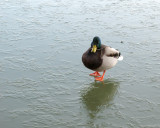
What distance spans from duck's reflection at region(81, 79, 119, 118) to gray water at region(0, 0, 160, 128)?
1 cm

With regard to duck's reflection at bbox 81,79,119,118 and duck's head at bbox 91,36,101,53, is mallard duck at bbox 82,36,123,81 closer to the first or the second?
duck's head at bbox 91,36,101,53

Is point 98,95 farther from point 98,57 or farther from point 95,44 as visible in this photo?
point 95,44

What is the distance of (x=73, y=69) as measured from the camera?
4.84 meters

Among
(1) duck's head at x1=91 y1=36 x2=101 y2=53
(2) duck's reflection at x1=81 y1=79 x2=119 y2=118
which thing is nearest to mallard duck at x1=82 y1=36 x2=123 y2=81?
(1) duck's head at x1=91 y1=36 x2=101 y2=53

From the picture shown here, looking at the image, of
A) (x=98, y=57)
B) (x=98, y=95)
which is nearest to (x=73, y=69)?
(x=98, y=57)

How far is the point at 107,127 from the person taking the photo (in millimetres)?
3330

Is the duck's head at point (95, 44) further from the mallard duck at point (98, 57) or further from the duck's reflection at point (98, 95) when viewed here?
the duck's reflection at point (98, 95)

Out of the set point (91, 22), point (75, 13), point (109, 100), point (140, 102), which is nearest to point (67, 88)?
point (109, 100)

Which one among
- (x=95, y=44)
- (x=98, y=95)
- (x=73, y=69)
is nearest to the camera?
(x=98, y=95)

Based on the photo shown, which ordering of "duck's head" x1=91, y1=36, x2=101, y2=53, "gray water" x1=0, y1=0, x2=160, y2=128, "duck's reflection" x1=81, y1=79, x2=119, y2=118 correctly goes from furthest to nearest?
"duck's head" x1=91, y1=36, x2=101, y2=53 < "duck's reflection" x1=81, y1=79, x2=119, y2=118 < "gray water" x1=0, y1=0, x2=160, y2=128

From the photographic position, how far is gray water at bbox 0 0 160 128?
355 cm

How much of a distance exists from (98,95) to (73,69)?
34.7 inches

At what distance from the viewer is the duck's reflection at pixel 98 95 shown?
3793mm

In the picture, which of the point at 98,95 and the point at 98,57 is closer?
the point at 98,95
